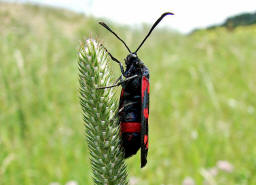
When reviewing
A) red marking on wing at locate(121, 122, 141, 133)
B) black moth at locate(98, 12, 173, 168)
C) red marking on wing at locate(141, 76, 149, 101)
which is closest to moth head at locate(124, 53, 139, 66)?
black moth at locate(98, 12, 173, 168)

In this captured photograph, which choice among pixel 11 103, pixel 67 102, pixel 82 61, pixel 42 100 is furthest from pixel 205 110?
pixel 82 61

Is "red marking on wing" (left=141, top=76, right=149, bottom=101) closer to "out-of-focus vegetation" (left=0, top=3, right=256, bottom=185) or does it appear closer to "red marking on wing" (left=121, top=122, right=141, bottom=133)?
"red marking on wing" (left=121, top=122, right=141, bottom=133)

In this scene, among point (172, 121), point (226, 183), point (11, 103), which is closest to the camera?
point (226, 183)

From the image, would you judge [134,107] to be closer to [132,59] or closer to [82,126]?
[132,59]

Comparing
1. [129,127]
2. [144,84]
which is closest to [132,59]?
[144,84]

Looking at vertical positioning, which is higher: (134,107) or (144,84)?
(144,84)

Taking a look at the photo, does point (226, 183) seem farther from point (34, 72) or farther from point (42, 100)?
point (34, 72)

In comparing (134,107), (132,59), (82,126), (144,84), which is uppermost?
(132,59)

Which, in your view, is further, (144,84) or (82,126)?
(82,126)
